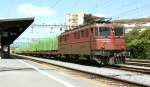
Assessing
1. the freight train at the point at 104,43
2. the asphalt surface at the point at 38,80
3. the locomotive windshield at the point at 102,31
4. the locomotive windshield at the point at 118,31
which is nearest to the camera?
the asphalt surface at the point at 38,80

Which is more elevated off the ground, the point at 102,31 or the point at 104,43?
the point at 102,31

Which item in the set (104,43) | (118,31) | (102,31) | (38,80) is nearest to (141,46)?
(118,31)

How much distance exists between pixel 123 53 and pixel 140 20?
9489cm

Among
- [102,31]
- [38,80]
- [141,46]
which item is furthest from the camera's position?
[141,46]

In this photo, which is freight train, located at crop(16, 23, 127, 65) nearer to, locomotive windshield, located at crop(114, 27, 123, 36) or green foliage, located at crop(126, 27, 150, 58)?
locomotive windshield, located at crop(114, 27, 123, 36)

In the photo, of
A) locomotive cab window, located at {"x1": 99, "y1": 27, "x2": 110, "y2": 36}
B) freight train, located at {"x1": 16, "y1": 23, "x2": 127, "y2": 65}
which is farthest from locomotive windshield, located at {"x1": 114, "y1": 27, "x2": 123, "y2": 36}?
locomotive cab window, located at {"x1": 99, "y1": 27, "x2": 110, "y2": 36}

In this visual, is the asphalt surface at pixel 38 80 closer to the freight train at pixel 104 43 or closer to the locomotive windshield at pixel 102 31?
the freight train at pixel 104 43

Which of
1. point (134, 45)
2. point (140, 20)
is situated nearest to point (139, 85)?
point (134, 45)

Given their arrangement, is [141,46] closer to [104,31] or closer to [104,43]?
[104,31]

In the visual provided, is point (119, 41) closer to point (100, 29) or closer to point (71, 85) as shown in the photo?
point (100, 29)

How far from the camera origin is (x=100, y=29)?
95.3ft

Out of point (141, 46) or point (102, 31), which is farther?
point (141, 46)

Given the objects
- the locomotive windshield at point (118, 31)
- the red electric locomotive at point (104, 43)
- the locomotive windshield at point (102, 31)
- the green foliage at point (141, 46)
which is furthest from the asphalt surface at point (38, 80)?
the green foliage at point (141, 46)

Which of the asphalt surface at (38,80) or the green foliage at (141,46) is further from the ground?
the green foliage at (141,46)
